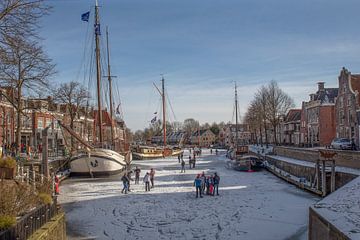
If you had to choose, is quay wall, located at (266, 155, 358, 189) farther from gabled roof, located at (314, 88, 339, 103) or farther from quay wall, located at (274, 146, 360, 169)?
Answer: gabled roof, located at (314, 88, 339, 103)

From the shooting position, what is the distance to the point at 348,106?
179 ft

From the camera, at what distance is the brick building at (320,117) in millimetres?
67812

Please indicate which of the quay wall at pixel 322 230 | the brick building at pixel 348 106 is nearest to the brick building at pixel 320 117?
the brick building at pixel 348 106

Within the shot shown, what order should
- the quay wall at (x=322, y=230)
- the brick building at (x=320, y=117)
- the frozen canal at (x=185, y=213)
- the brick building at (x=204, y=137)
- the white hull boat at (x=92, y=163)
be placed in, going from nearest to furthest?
the quay wall at (x=322, y=230)
the frozen canal at (x=185, y=213)
the white hull boat at (x=92, y=163)
the brick building at (x=320, y=117)
the brick building at (x=204, y=137)

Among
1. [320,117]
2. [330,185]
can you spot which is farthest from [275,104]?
[330,185]

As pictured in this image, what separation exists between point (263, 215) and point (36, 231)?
1169 centimetres

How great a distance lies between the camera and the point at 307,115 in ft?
250

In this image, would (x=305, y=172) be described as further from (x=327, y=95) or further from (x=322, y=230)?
(x=327, y=95)

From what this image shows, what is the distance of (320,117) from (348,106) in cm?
1417

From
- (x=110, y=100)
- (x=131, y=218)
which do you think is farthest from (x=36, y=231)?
(x=110, y=100)

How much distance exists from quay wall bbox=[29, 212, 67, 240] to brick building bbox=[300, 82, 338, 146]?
190 feet

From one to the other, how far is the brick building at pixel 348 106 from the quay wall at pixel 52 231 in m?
42.9

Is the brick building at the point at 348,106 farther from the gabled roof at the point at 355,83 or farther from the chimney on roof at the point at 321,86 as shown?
the chimney on roof at the point at 321,86

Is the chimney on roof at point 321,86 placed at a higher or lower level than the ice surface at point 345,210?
higher
